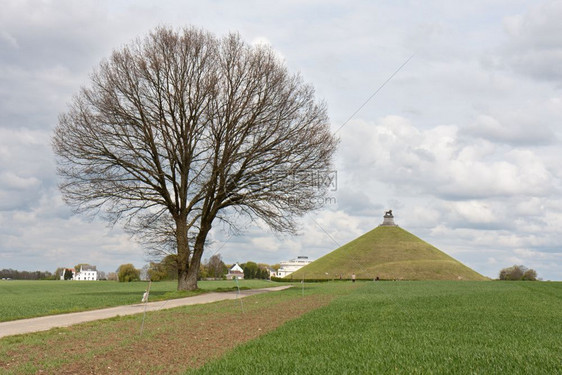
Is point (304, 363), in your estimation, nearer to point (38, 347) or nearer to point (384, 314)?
point (38, 347)

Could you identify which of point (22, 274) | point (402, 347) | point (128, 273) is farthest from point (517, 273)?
point (22, 274)

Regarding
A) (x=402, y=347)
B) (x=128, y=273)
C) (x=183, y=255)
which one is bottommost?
(x=402, y=347)

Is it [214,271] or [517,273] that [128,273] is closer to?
[214,271]

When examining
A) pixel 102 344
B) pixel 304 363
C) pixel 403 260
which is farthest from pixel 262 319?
pixel 403 260

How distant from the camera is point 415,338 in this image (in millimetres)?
12266

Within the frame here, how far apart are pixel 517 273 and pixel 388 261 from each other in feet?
92.6

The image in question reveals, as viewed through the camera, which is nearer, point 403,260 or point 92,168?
point 92,168

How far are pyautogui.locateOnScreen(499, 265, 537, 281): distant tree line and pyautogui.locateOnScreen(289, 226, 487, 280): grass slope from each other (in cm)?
565

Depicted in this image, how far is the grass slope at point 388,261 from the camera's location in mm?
104625

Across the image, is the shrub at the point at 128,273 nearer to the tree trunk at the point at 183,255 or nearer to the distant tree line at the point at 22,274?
the distant tree line at the point at 22,274

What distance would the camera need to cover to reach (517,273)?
367 ft

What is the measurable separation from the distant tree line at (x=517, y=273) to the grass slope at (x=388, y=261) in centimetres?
565

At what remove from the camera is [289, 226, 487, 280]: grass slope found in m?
105

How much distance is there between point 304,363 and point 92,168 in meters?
28.1
